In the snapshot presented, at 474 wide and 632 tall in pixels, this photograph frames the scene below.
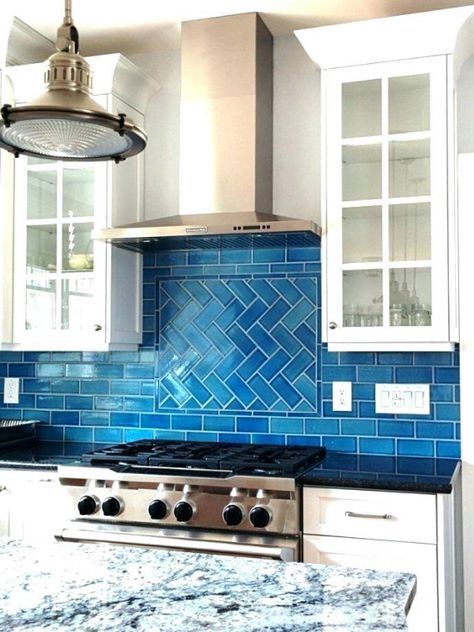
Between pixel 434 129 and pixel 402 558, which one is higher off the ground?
pixel 434 129

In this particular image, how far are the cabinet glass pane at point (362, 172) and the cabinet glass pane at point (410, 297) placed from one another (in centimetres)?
34

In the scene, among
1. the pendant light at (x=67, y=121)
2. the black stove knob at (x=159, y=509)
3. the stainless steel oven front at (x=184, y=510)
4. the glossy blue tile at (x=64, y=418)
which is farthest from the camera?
the glossy blue tile at (x=64, y=418)

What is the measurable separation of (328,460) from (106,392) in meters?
1.15

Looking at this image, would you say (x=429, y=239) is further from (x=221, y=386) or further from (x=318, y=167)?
(x=221, y=386)

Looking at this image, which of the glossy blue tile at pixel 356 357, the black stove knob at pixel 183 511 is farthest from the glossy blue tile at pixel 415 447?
the black stove knob at pixel 183 511

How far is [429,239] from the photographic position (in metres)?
2.87

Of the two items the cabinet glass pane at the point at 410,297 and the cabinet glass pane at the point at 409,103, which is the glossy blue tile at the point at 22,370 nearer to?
the cabinet glass pane at the point at 410,297

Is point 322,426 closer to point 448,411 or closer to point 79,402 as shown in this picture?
point 448,411

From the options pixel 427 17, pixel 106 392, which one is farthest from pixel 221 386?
pixel 427 17

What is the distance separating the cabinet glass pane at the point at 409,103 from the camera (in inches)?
114

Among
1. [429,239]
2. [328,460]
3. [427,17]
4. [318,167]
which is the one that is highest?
[427,17]

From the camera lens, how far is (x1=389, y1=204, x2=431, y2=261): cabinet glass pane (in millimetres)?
2873

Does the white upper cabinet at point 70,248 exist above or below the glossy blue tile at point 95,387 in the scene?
above

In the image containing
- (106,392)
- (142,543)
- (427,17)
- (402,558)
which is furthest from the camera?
(106,392)
